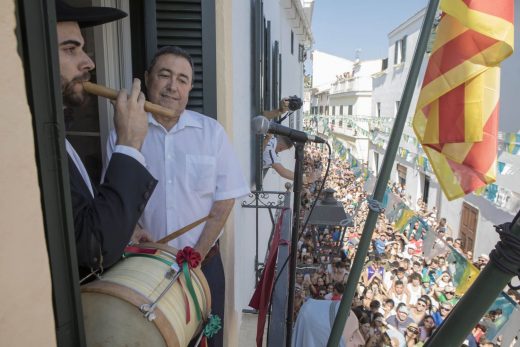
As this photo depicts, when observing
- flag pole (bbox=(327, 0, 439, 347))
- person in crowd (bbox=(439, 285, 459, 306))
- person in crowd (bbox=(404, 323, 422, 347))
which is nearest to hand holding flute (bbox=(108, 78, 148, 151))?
flag pole (bbox=(327, 0, 439, 347))

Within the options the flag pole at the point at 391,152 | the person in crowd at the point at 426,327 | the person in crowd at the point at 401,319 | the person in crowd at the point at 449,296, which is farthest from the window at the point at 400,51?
the flag pole at the point at 391,152

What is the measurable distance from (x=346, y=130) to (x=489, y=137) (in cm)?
2760

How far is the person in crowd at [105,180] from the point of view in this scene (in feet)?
3.57

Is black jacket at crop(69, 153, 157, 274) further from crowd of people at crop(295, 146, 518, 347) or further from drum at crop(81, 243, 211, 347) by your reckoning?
crowd of people at crop(295, 146, 518, 347)

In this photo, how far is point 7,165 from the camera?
638 millimetres

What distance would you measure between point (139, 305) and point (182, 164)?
102cm

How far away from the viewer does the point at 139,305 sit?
112cm

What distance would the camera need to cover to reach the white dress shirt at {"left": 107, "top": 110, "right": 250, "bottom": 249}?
2.04 metres

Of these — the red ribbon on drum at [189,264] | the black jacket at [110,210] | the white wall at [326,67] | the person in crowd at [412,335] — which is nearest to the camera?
the black jacket at [110,210]

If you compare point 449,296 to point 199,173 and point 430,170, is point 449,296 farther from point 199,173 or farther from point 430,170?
point 430,170

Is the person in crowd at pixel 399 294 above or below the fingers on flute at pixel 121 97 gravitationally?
below

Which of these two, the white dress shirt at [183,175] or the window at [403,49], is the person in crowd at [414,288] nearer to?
the white dress shirt at [183,175]

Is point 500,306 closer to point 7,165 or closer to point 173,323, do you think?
point 173,323

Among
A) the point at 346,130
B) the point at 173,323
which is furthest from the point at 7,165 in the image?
the point at 346,130
